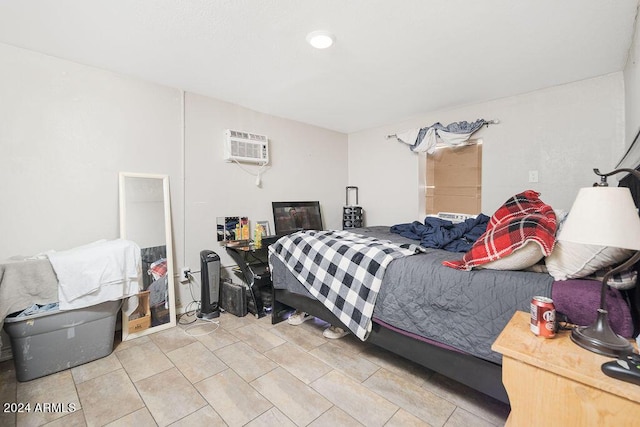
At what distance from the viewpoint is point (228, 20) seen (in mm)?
1696

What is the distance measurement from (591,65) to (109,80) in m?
3.94

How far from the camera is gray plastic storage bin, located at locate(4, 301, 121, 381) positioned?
176 cm

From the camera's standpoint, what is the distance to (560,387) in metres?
0.85

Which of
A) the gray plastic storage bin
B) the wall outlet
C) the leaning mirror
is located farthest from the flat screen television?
the gray plastic storage bin

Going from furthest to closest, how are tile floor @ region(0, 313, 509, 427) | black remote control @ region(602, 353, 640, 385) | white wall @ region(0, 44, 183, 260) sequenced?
white wall @ region(0, 44, 183, 260)
tile floor @ region(0, 313, 509, 427)
black remote control @ region(602, 353, 640, 385)

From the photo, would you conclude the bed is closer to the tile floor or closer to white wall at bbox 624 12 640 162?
the tile floor

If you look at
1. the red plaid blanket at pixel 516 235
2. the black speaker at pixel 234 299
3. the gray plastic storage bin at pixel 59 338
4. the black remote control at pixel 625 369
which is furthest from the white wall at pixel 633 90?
the gray plastic storage bin at pixel 59 338

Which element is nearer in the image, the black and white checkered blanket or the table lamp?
the table lamp

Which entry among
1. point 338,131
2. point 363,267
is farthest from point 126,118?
point 338,131

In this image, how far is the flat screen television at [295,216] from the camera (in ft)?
11.5

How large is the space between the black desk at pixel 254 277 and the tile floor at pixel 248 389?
0.53m

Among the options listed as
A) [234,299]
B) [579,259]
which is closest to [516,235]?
[579,259]

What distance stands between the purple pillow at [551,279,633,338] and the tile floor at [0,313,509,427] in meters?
0.73

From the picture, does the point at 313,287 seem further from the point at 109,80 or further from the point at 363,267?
the point at 109,80
